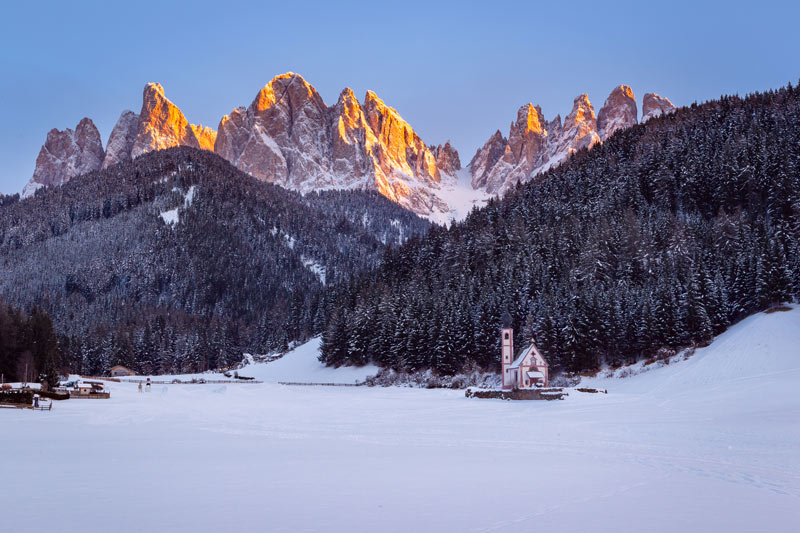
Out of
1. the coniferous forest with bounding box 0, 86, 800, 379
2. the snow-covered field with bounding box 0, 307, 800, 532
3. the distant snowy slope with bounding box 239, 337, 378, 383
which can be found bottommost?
the snow-covered field with bounding box 0, 307, 800, 532

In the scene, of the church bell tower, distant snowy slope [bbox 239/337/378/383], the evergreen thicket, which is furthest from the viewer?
distant snowy slope [bbox 239/337/378/383]

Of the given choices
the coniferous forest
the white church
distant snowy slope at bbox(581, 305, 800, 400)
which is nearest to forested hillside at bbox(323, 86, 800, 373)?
the coniferous forest

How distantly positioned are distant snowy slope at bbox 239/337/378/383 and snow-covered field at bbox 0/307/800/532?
2036 inches

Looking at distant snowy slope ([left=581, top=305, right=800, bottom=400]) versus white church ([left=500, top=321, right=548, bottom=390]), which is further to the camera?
white church ([left=500, top=321, right=548, bottom=390])

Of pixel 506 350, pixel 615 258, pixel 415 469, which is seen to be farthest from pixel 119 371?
pixel 415 469

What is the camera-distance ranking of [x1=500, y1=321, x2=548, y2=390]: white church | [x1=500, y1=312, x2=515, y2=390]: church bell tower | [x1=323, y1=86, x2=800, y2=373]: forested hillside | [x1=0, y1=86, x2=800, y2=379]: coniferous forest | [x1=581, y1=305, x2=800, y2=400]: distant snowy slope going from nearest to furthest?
Result: 1. [x1=581, y1=305, x2=800, y2=400]: distant snowy slope
2. [x1=500, y1=321, x2=548, y2=390]: white church
3. [x1=500, y1=312, x2=515, y2=390]: church bell tower
4. [x1=323, y1=86, x2=800, y2=373]: forested hillside
5. [x1=0, y1=86, x2=800, y2=379]: coniferous forest

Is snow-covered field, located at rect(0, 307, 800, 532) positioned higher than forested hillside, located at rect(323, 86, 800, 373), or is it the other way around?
forested hillside, located at rect(323, 86, 800, 373)

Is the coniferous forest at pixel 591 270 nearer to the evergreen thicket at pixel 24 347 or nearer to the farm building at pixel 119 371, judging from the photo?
the evergreen thicket at pixel 24 347

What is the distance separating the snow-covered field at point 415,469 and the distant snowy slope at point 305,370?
5171 centimetres

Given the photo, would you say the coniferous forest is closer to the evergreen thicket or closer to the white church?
the evergreen thicket

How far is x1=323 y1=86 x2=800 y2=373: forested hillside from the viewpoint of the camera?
2628 inches

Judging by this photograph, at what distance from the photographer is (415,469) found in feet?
59.8

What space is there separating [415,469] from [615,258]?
71.9 meters

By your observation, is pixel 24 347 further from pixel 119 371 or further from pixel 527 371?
pixel 527 371
